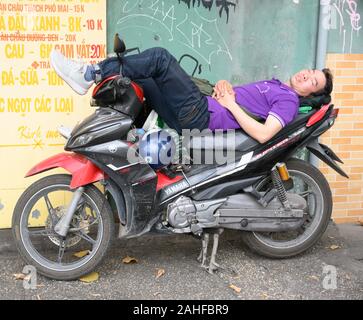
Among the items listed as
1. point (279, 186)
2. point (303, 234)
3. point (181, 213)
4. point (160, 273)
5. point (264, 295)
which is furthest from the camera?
point (303, 234)

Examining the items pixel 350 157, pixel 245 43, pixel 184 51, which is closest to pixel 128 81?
pixel 184 51

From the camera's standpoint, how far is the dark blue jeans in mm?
3771

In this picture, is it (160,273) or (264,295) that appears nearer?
(264,295)

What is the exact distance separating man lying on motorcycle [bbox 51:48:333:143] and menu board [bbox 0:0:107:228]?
757mm

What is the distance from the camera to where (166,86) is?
12.7 feet

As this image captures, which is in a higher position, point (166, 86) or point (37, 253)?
point (166, 86)

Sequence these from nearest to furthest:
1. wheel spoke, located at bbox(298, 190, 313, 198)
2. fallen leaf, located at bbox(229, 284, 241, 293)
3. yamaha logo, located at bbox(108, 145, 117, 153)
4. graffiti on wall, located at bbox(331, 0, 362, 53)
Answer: yamaha logo, located at bbox(108, 145, 117, 153)
fallen leaf, located at bbox(229, 284, 241, 293)
wheel spoke, located at bbox(298, 190, 313, 198)
graffiti on wall, located at bbox(331, 0, 362, 53)

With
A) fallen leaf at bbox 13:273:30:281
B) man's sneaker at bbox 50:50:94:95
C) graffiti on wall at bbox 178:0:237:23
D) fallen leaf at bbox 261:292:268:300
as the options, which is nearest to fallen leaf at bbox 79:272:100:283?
fallen leaf at bbox 13:273:30:281

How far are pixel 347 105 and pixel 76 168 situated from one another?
264cm

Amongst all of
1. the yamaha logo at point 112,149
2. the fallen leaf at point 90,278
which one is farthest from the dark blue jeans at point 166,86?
the fallen leaf at point 90,278

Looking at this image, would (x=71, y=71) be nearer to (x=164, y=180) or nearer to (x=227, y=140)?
(x=164, y=180)

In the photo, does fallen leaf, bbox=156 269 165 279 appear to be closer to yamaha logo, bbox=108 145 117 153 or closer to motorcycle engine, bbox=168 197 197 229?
motorcycle engine, bbox=168 197 197 229

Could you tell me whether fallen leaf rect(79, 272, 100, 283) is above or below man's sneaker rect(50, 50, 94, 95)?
below

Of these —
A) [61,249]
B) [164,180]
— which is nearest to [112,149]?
[164,180]
